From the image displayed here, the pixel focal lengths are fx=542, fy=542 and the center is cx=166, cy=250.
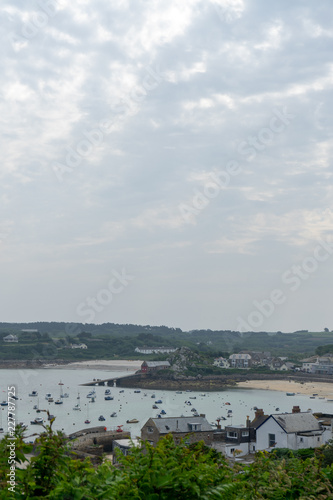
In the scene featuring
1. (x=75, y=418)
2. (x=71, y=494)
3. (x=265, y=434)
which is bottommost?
(x=75, y=418)

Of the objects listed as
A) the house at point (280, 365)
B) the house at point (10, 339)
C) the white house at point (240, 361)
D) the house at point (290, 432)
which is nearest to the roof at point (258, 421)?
the house at point (290, 432)

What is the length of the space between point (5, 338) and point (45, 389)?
236 ft

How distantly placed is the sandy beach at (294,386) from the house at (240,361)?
51.9 ft

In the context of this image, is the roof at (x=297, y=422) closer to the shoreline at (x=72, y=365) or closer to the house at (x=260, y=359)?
the house at (x=260, y=359)

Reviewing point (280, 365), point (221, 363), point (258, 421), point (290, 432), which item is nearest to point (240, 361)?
point (221, 363)

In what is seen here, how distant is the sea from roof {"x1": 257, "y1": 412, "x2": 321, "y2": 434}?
2157 centimetres

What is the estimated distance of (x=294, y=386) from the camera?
98.8 meters

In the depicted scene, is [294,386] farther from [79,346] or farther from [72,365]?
[79,346]

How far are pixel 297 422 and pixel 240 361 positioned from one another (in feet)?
330

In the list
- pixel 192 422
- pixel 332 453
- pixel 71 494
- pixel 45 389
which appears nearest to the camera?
pixel 71 494

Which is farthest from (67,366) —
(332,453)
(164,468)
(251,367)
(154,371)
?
(164,468)

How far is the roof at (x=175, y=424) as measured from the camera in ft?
85.9

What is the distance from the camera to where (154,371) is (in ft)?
363

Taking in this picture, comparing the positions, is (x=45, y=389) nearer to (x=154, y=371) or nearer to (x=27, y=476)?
(x=154, y=371)
